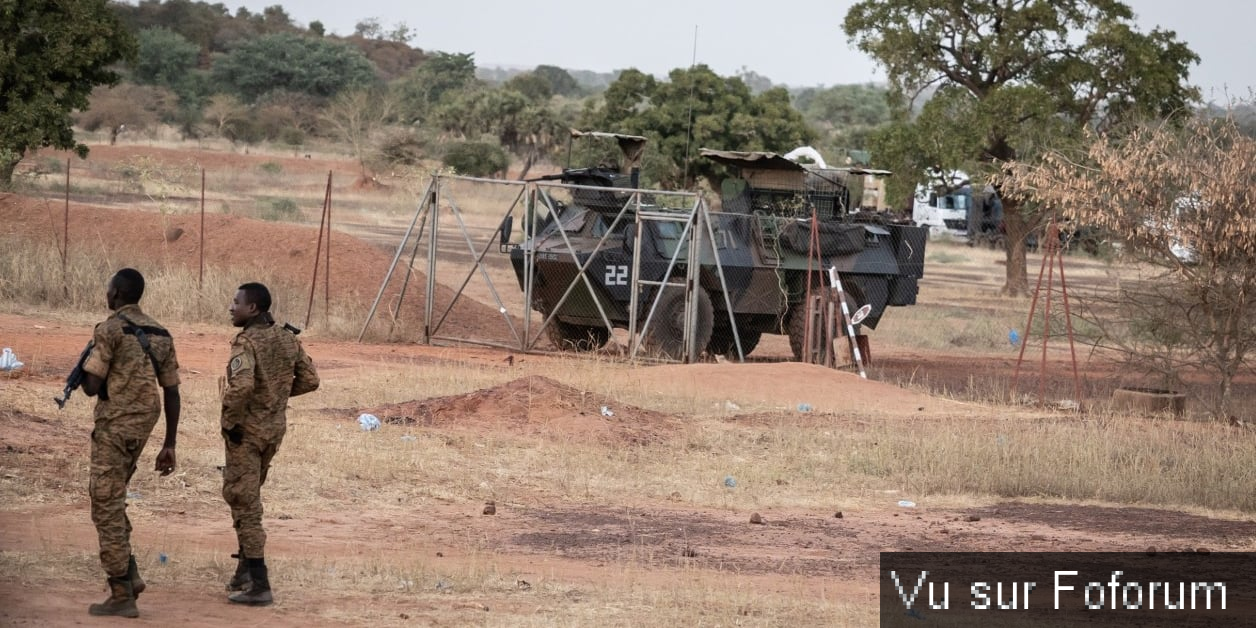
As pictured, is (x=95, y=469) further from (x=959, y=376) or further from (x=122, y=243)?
(x=122, y=243)

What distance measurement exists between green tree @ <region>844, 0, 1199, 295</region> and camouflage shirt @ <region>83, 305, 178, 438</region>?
77.3ft

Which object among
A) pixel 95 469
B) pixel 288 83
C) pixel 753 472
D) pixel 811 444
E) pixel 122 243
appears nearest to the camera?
pixel 95 469

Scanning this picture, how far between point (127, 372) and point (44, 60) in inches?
822

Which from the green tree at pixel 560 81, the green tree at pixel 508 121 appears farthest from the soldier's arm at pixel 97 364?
the green tree at pixel 560 81

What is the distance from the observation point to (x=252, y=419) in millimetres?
7406

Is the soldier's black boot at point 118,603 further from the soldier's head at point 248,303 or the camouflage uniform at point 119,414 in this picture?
the soldier's head at point 248,303

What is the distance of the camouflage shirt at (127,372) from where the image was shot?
7020mm

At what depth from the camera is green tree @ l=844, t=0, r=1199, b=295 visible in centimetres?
2959

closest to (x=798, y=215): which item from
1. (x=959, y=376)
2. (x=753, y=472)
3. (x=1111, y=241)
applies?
(x=959, y=376)

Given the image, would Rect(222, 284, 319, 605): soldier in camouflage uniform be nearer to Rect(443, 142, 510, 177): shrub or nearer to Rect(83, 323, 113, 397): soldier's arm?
Rect(83, 323, 113, 397): soldier's arm

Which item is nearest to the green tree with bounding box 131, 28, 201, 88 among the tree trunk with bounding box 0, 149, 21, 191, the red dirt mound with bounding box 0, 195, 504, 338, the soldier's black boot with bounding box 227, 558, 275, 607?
the tree trunk with bounding box 0, 149, 21, 191

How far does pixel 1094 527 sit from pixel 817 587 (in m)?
3.37

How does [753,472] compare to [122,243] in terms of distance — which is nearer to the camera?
[753,472]

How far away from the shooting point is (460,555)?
9.06 m
